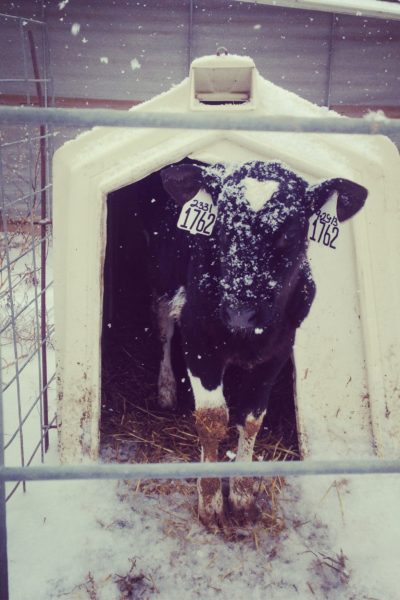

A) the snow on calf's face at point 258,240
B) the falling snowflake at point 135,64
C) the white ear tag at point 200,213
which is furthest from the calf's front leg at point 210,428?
the falling snowflake at point 135,64

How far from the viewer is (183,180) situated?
8.09ft

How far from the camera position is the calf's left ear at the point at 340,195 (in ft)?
7.89

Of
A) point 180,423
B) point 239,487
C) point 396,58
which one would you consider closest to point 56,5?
point 396,58

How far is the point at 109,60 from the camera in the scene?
7977 millimetres

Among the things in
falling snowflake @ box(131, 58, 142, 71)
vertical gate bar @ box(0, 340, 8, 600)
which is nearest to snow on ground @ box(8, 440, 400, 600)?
vertical gate bar @ box(0, 340, 8, 600)

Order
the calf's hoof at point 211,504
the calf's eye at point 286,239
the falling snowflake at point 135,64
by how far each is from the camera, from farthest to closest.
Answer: the falling snowflake at point 135,64, the calf's hoof at point 211,504, the calf's eye at point 286,239

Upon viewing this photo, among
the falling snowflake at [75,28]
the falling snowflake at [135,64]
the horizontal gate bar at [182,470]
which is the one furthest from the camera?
the falling snowflake at [135,64]

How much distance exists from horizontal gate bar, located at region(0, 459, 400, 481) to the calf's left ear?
4.26 feet

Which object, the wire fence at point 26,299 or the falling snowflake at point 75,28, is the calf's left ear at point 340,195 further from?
Result: the falling snowflake at point 75,28

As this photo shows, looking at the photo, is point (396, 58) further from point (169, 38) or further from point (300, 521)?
point (300, 521)

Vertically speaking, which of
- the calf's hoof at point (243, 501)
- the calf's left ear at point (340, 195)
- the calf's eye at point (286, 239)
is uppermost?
the calf's left ear at point (340, 195)

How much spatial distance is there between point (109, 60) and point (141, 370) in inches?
225

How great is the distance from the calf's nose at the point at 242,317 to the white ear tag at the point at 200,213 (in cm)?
52

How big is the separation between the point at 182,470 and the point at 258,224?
3.74 feet
